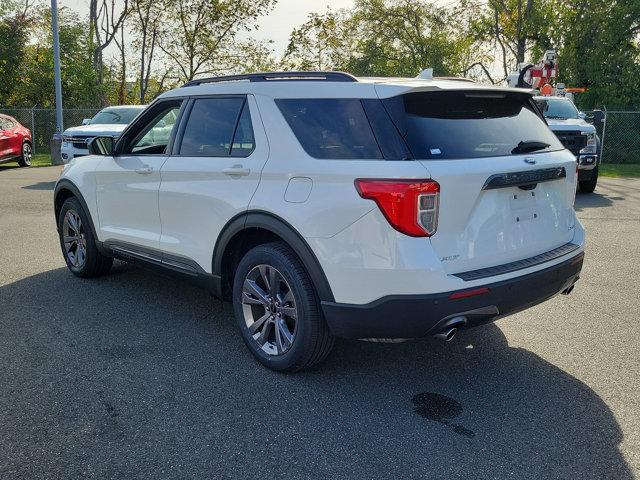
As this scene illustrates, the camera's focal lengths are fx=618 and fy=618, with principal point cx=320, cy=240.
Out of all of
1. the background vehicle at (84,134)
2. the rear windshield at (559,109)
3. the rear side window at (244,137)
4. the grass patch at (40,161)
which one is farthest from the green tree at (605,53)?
the rear side window at (244,137)

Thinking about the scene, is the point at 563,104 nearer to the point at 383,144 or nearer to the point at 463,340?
the point at 463,340

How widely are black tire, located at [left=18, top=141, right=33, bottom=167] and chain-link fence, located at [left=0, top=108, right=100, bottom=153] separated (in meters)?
6.13

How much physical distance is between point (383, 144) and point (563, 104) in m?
11.5

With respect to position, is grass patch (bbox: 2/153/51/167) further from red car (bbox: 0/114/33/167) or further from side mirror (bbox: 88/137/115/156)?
side mirror (bbox: 88/137/115/156)

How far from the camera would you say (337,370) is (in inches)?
154

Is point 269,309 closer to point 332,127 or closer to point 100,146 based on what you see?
point 332,127

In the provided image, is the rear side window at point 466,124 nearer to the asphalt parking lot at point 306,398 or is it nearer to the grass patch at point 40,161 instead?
the asphalt parking lot at point 306,398

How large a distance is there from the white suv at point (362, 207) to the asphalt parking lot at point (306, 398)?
1.43ft

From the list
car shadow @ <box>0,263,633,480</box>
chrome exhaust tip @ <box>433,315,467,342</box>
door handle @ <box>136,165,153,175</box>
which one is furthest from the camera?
door handle @ <box>136,165,153,175</box>

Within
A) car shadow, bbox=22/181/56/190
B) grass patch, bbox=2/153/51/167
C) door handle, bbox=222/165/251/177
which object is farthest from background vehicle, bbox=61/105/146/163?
door handle, bbox=222/165/251/177

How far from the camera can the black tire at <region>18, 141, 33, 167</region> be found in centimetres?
1856

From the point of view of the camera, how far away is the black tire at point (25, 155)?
18562 mm

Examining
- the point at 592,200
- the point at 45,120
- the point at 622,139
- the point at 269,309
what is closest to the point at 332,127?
the point at 269,309

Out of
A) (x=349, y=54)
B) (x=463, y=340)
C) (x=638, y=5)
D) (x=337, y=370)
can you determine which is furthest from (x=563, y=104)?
(x=349, y=54)
